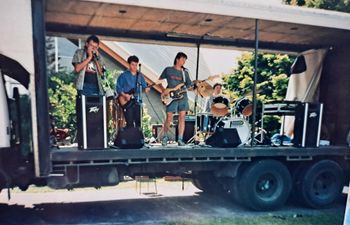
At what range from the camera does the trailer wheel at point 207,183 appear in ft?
22.4

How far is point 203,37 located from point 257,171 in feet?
11.0

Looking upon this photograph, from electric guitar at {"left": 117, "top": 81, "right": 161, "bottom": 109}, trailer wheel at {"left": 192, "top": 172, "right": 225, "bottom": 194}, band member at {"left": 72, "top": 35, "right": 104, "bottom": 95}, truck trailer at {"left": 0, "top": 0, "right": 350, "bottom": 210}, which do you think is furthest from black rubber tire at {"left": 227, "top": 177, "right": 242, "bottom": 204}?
band member at {"left": 72, "top": 35, "right": 104, "bottom": 95}

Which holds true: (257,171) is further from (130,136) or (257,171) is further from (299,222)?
(130,136)

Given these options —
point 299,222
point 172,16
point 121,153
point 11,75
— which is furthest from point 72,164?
point 299,222

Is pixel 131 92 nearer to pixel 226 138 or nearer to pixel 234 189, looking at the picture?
pixel 226 138

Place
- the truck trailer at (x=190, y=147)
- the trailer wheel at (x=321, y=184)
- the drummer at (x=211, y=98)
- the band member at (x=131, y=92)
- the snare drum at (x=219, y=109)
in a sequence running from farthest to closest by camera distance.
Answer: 1. the drummer at (x=211, y=98)
2. the snare drum at (x=219, y=109)
3. the trailer wheel at (x=321, y=184)
4. the band member at (x=131, y=92)
5. the truck trailer at (x=190, y=147)

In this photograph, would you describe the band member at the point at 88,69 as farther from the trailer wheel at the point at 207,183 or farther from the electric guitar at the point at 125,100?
the trailer wheel at the point at 207,183

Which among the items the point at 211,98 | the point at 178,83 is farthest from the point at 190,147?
the point at 211,98

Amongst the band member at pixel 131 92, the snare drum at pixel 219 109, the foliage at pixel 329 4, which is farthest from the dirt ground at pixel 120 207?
the foliage at pixel 329 4

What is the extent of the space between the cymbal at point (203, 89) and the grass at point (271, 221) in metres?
2.84

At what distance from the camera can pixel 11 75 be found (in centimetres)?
539

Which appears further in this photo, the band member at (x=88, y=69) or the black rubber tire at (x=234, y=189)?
the black rubber tire at (x=234, y=189)

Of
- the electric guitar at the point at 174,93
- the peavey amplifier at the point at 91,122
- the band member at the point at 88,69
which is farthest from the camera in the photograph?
the electric guitar at the point at 174,93

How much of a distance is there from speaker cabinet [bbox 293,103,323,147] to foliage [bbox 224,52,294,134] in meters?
4.65
